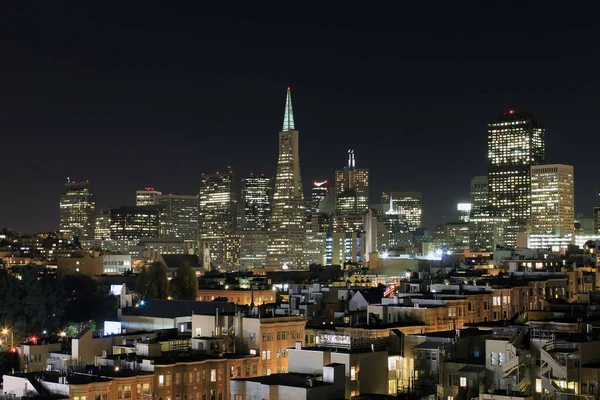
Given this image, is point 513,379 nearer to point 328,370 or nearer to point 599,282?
point 328,370

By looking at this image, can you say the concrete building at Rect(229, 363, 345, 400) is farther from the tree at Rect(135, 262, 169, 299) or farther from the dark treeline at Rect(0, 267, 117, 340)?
the tree at Rect(135, 262, 169, 299)

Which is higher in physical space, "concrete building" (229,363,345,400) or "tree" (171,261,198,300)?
"tree" (171,261,198,300)

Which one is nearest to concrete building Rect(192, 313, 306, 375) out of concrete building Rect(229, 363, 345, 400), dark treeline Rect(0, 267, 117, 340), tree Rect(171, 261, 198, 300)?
concrete building Rect(229, 363, 345, 400)

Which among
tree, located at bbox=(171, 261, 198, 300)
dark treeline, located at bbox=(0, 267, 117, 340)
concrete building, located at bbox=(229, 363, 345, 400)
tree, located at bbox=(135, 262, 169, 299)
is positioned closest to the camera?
concrete building, located at bbox=(229, 363, 345, 400)

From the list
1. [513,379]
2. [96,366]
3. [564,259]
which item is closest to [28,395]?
[96,366]

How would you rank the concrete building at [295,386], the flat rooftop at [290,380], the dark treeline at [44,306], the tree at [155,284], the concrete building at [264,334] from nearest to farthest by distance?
the concrete building at [295,386] → the flat rooftop at [290,380] → the concrete building at [264,334] → the dark treeline at [44,306] → the tree at [155,284]

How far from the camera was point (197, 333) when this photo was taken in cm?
7431

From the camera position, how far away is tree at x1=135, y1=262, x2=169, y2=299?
134100 mm

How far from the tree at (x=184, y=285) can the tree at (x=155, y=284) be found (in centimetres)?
129

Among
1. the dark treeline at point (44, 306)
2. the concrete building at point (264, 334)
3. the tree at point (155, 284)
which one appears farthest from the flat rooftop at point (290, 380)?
the tree at point (155, 284)

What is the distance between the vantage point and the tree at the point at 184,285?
13612 cm

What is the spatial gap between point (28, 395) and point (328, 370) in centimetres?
1797

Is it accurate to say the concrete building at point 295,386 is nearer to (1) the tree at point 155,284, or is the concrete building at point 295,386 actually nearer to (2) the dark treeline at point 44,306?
(2) the dark treeline at point 44,306

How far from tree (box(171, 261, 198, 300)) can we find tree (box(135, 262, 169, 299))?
1290mm
